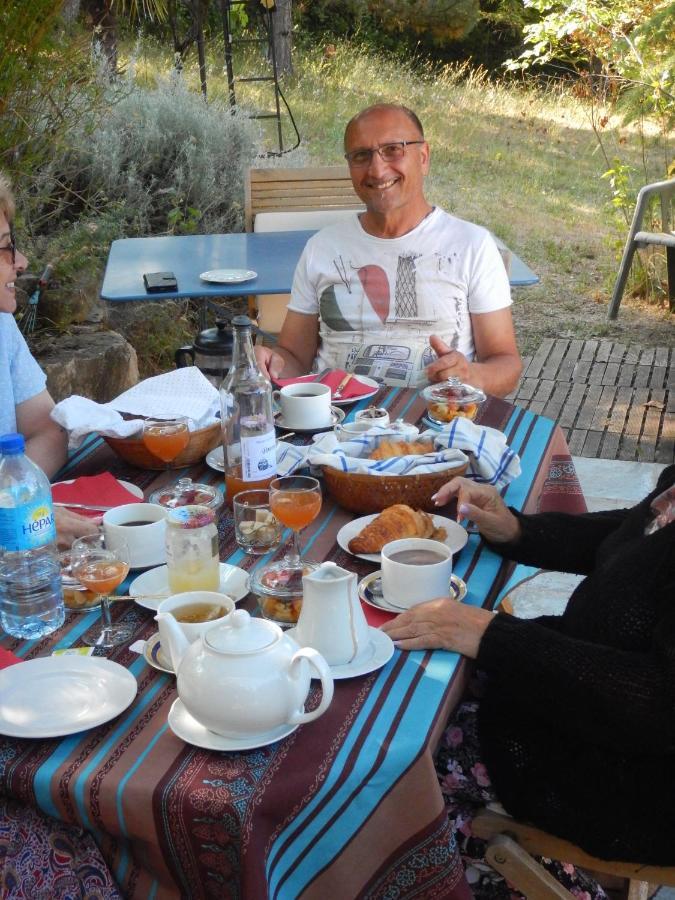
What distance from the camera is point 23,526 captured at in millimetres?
1585

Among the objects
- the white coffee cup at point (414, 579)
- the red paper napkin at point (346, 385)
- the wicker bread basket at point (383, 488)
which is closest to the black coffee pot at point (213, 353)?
the red paper napkin at point (346, 385)

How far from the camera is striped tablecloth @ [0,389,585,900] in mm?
1212

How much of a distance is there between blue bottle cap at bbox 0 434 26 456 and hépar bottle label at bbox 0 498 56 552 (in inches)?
3.5

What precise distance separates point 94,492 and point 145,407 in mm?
329

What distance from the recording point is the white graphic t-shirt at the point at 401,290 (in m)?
3.18

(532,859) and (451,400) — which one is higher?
(451,400)

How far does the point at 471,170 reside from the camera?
37.4ft

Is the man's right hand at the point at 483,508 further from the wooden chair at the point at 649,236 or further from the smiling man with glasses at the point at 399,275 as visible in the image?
the wooden chair at the point at 649,236

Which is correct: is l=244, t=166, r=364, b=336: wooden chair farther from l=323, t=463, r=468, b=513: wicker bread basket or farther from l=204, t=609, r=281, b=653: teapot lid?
l=204, t=609, r=281, b=653: teapot lid

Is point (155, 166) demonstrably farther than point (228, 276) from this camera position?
Yes

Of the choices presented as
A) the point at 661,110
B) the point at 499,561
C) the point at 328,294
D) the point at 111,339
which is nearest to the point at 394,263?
the point at 328,294

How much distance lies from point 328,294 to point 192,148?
4190 mm

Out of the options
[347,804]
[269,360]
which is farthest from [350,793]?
[269,360]

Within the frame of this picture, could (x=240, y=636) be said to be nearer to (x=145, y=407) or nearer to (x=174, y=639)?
(x=174, y=639)
